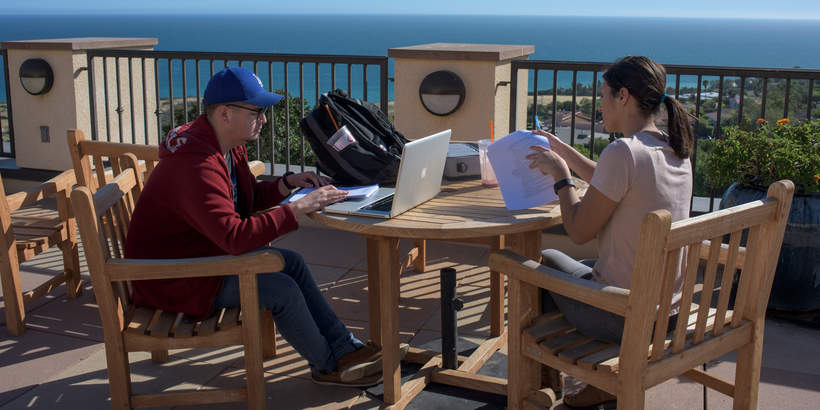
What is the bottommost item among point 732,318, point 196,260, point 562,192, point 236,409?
point 236,409

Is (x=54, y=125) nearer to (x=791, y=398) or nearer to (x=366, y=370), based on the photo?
(x=366, y=370)

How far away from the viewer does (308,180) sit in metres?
3.02

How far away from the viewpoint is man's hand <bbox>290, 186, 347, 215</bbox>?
2.55m

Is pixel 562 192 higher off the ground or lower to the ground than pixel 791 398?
higher

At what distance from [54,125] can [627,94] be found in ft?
16.8

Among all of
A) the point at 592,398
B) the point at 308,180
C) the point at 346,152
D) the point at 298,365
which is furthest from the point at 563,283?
the point at 298,365

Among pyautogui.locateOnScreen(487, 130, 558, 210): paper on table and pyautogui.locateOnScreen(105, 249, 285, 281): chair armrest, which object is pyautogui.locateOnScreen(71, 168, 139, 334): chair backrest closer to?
pyautogui.locateOnScreen(105, 249, 285, 281): chair armrest

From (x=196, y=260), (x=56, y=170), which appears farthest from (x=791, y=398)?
(x=56, y=170)

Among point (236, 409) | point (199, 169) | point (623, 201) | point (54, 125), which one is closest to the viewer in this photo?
point (623, 201)

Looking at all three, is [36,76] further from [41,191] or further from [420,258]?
[420,258]

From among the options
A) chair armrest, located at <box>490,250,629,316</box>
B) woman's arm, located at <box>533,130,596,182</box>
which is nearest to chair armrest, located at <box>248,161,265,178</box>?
woman's arm, located at <box>533,130,596,182</box>

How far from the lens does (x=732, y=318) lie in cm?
231

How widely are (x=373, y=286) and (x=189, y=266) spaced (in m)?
0.93

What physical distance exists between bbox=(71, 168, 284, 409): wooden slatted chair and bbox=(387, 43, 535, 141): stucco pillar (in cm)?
279
